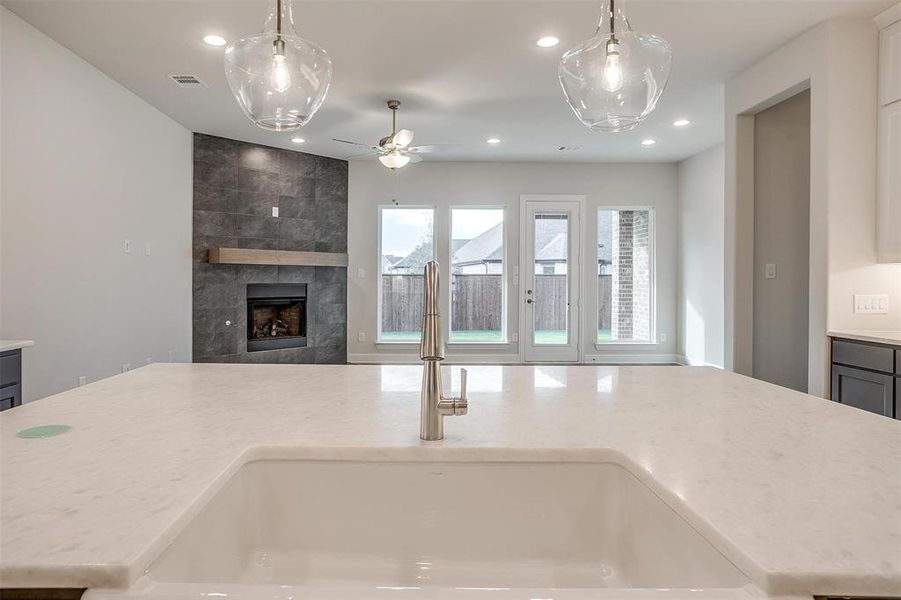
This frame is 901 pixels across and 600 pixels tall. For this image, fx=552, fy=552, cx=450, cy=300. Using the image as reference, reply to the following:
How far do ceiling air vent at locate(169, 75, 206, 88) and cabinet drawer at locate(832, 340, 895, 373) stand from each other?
4893mm

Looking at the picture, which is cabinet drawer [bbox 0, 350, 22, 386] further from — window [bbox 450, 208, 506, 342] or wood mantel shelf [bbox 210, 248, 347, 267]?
window [bbox 450, 208, 506, 342]

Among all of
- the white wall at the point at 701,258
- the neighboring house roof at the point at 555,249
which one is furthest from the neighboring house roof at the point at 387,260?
the white wall at the point at 701,258

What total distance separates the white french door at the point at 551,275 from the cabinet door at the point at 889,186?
4.23 metres

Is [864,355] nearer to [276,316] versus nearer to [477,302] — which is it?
[477,302]

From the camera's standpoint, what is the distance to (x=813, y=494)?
679mm

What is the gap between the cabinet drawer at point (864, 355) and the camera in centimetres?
286

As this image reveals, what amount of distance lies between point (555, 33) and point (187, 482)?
11.9 ft

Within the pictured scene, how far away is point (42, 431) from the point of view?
3.15ft

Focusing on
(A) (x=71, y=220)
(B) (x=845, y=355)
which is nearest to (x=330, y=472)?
(B) (x=845, y=355)

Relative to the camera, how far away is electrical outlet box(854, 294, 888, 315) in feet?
10.9

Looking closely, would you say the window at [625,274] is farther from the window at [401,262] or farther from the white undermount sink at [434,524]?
the white undermount sink at [434,524]

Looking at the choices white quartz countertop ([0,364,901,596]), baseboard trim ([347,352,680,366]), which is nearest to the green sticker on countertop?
white quartz countertop ([0,364,901,596])

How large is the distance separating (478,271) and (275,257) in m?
2.63

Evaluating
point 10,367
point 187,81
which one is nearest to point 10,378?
point 10,367
